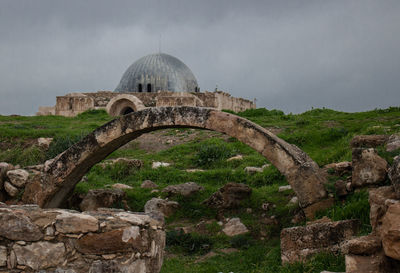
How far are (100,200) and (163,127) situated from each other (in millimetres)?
2310

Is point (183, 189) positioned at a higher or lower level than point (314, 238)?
higher

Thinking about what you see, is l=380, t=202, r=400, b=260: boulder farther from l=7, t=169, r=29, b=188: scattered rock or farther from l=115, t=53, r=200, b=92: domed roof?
l=115, t=53, r=200, b=92: domed roof

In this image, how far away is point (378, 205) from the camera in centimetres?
379

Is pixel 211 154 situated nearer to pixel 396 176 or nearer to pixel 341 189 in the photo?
pixel 341 189

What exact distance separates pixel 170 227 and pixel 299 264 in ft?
10.6

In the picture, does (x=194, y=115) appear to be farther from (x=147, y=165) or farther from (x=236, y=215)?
(x=147, y=165)

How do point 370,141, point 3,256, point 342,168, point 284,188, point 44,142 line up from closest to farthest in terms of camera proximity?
point 3,256
point 342,168
point 370,141
point 284,188
point 44,142

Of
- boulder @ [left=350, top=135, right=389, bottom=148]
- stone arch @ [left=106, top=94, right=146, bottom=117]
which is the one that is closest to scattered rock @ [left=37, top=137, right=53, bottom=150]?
stone arch @ [left=106, top=94, right=146, bottom=117]

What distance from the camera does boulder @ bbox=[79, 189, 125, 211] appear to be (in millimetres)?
8016

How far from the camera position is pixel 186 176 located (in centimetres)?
988

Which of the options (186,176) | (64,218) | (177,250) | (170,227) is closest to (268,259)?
(177,250)

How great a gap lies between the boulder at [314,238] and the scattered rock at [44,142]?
9.22 meters

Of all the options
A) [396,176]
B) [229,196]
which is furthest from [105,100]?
[396,176]

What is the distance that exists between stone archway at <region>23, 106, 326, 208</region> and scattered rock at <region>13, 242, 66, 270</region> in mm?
3600
